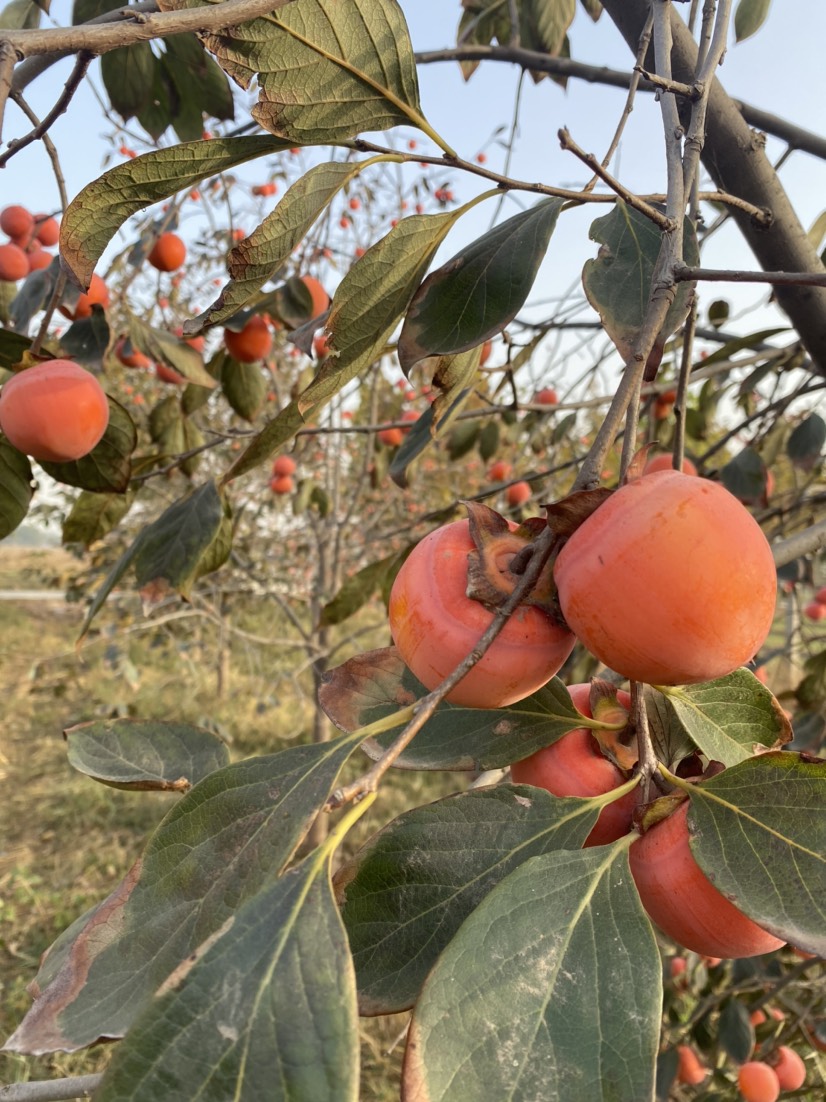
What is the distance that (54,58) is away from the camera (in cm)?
101

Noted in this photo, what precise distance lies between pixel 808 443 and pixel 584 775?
5.73ft

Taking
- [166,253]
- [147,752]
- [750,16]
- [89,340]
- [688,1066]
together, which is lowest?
[688,1066]

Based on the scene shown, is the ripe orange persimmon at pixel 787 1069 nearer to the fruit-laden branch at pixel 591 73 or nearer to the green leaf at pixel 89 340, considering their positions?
the fruit-laden branch at pixel 591 73

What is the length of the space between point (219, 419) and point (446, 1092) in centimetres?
597

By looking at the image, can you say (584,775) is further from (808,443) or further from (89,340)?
(808,443)

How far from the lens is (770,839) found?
1.61ft

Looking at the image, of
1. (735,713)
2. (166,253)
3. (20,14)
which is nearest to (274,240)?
(735,713)

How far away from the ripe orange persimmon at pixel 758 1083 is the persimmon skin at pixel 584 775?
1498 millimetres

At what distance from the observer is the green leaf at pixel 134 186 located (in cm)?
65

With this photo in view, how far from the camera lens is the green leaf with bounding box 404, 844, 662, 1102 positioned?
0.40 metres

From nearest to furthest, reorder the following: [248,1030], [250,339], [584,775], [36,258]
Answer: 1. [248,1030]
2. [584,775]
3. [250,339]
4. [36,258]

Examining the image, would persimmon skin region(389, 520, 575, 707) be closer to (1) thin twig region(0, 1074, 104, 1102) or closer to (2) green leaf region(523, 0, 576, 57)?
(1) thin twig region(0, 1074, 104, 1102)

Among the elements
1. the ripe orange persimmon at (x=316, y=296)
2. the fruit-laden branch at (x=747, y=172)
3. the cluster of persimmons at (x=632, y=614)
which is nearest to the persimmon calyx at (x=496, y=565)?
the cluster of persimmons at (x=632, y=614)

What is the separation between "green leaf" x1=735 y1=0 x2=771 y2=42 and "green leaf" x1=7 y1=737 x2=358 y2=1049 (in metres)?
1.63
